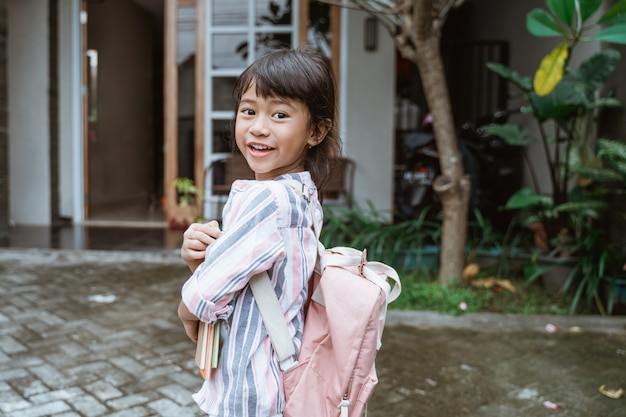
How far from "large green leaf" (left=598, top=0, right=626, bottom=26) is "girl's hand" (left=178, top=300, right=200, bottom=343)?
104 inches

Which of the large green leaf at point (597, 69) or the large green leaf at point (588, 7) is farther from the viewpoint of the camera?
the large green leaf at point (597, 69)

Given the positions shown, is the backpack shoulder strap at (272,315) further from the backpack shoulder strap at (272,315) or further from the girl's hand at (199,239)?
the girl's hand at (199,239)

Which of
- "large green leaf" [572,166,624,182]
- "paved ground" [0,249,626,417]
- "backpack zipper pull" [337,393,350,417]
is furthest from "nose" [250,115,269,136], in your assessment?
"large green leaf" [572,166,624,182]

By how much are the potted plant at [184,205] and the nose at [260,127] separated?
5.44m

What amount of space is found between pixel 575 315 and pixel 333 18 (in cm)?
398

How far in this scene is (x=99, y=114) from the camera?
850cm

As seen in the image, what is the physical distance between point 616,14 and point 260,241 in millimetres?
2790

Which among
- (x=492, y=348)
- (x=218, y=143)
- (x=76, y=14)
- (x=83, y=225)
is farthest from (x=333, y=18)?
(x=492, y=348)

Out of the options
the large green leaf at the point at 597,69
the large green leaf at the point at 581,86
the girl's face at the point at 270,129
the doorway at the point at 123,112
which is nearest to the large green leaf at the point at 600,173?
the large green leaf at the point at 581,86

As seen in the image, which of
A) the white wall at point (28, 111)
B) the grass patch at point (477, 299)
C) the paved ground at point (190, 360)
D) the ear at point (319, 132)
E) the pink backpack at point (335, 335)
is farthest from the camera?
the white wall at point (28, 111)

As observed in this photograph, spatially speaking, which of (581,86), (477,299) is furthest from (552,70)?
(477,299)

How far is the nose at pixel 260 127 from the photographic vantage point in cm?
122

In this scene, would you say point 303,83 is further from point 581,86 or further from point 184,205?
point 184,205

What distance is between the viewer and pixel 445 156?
390 centimetres
